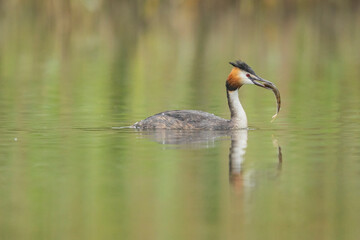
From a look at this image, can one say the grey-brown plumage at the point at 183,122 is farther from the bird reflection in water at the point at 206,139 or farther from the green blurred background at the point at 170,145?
the green blurred background at the point at 170,145

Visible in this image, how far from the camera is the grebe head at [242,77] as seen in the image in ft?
45.4

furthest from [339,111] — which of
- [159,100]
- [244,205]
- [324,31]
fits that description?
[324,31]

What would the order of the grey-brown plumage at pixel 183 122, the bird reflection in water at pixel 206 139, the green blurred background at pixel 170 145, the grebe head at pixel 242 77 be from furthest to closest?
the grebe head at pixel 242 77 < the grey-brown plumage at pixel 183 122 < the bird reflection in water at pixel 206 139 < the green blurred background at pixel 170 145

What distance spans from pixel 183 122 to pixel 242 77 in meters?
1.05

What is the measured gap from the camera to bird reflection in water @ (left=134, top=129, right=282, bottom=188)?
10.8m

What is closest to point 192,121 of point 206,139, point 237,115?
point 237,115

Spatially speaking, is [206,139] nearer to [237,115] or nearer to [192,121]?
[192,121]

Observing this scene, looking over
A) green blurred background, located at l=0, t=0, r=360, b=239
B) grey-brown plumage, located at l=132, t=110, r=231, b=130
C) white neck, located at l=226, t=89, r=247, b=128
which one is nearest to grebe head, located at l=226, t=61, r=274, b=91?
white neck, located at l=226, t=89, r=247, b=128

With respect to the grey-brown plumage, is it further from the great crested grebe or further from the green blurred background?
the green blurred background

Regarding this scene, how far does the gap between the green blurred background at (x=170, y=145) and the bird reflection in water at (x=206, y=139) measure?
0.09 meters

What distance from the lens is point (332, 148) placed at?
452 inches

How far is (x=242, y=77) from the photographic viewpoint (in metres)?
13.9

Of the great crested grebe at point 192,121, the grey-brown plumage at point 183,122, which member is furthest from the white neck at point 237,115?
the grey-brown plumage at point 183,122

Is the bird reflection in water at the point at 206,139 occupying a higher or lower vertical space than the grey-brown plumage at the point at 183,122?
lower
